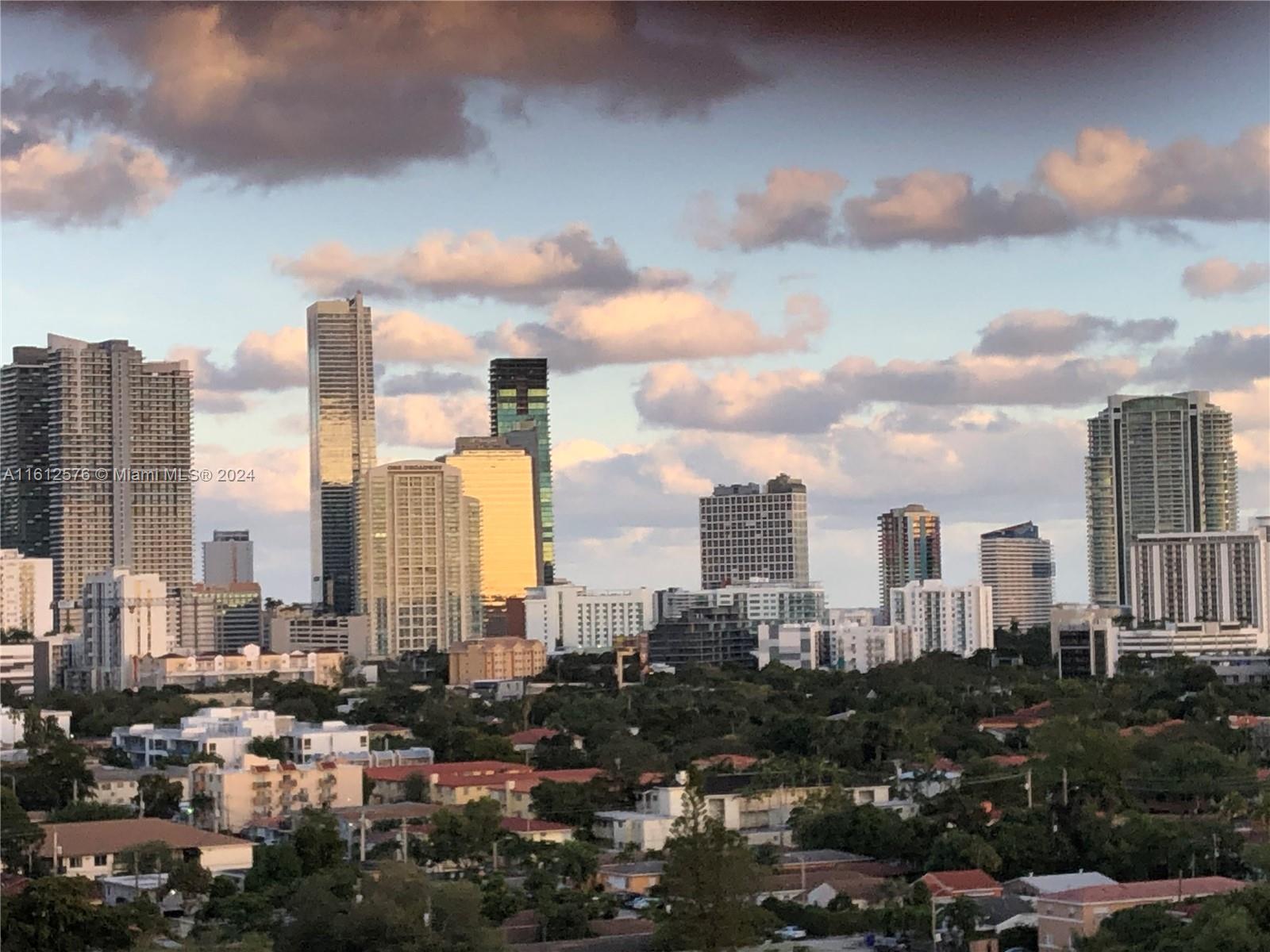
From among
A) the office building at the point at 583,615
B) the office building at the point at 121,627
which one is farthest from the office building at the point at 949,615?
the office building at the point at 121,627

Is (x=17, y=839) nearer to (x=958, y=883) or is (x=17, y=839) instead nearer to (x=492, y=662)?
(x=958, y=883)

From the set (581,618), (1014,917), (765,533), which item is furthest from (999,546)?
(1014,917)

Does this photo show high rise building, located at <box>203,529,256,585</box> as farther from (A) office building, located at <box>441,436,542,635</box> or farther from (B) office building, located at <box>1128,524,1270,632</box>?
(B) office building, located at <box>1128,524,1270,632</box>

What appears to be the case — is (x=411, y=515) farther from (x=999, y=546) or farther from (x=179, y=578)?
(x=999, y=546)

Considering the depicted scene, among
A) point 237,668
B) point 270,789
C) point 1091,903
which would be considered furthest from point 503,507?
point 1091,903

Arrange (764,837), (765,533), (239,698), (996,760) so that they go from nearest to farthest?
(764,837) < (996,760) < (239,698) < (765,533)

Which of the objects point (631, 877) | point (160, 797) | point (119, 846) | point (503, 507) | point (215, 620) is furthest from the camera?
point (503, 507)

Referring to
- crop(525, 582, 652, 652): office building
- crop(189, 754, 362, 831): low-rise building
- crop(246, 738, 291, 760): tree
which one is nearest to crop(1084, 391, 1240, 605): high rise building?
crop(525, 582, 652, 652): office building
